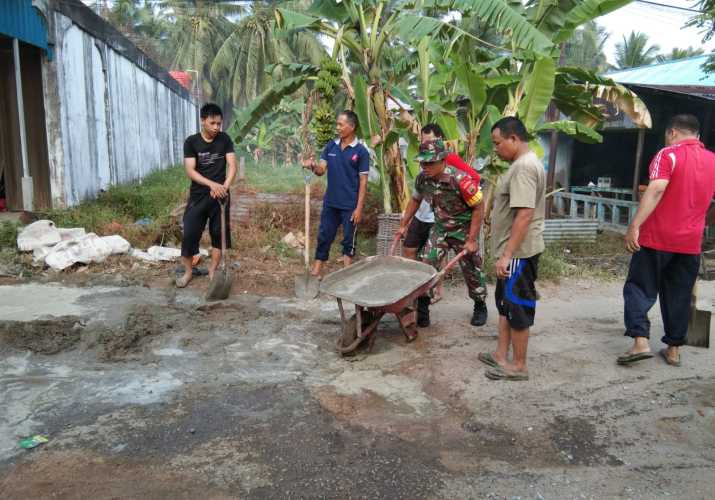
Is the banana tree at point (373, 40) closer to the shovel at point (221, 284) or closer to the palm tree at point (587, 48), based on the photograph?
the shovel at point (221, 284)

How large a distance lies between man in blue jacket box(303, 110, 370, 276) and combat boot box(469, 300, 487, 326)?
153 centimetres

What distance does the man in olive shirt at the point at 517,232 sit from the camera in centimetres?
341

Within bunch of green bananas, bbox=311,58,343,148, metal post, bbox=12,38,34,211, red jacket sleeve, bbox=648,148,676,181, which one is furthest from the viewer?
metal post, bbox=12,38,34,211

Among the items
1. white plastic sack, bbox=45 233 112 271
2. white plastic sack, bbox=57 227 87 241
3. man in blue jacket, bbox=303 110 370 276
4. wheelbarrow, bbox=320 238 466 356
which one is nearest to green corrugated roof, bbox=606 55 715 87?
man in blue jacket, bbox=303 110 370 276

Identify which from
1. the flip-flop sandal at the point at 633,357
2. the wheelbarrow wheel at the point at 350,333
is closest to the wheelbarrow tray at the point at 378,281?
the wheelbarrow wheel at the point at 350,333

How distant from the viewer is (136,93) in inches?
536

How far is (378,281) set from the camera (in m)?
4.25

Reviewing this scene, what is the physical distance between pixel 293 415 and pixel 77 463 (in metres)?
1.09

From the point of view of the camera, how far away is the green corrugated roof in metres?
12.9

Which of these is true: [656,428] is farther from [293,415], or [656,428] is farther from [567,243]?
[567,243]

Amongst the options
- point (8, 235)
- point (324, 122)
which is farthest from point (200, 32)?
point (324, 122)

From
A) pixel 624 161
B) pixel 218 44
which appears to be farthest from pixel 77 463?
pixel 218 44

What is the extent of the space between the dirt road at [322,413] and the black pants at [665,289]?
289mm

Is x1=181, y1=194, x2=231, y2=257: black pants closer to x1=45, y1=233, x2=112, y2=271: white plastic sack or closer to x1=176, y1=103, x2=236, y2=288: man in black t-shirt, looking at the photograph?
x1=176, y1=103, x2=236, y2=288: man in black t-shirt
